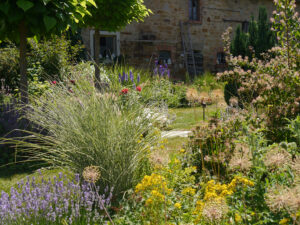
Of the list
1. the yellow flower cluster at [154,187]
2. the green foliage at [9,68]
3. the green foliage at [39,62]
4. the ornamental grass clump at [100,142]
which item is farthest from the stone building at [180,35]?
the yellow flower cluster at [154,187]

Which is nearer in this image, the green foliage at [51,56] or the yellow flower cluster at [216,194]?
the yellow flower cluster at [216,194]

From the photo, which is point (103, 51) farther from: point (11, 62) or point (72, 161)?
point (72, 161)

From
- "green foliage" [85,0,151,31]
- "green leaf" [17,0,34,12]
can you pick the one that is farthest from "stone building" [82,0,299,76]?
"green leaf" [17,0,34,12]

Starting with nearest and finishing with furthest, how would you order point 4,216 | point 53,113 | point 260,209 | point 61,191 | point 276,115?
point 260,209, point 4,216, point 61,191, point 53,113, point 276,115

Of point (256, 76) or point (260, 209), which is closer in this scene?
point (260, 209)

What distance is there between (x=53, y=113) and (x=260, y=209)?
2.14 m

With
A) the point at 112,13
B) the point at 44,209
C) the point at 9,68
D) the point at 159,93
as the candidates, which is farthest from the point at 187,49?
the point at 44,209

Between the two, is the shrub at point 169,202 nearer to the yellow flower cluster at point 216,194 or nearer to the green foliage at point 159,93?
the yellow flower cluster at point 216,194

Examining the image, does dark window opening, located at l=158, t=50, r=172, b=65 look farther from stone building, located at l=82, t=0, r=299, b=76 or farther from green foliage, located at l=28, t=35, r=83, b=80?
green foliage, located at l=28, t=35, r=83, b=80

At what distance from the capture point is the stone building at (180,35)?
13844 mm

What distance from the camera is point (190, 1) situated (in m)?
15.6

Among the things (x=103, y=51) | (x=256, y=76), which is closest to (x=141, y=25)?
(x=103, y=51)

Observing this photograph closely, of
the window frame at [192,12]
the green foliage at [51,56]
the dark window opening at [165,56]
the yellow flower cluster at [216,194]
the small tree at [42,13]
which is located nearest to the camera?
the yellow flower cluster at [216,194]

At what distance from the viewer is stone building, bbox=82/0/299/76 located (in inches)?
545
